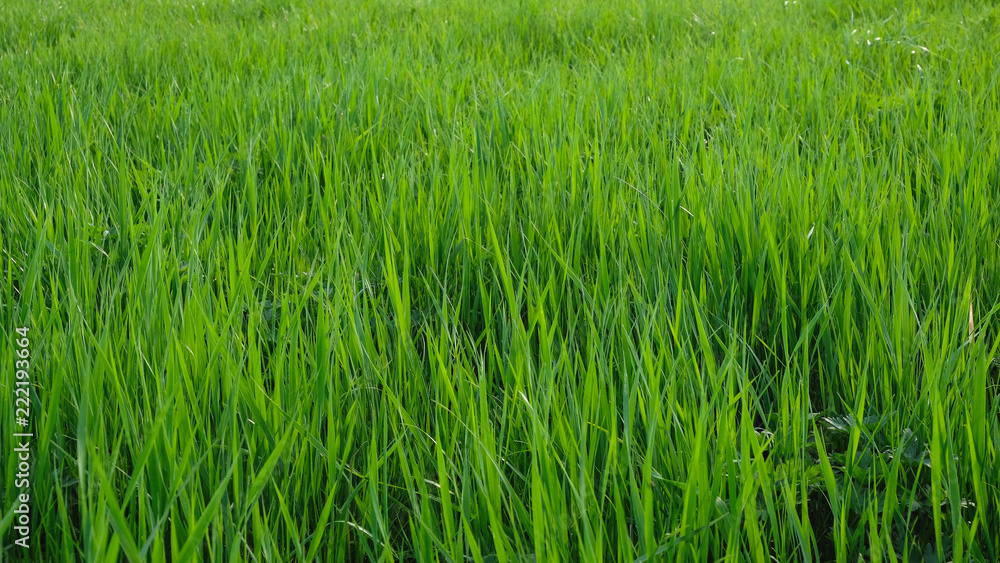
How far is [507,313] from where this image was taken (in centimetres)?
124

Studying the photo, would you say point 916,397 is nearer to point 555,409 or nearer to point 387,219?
point 555,409

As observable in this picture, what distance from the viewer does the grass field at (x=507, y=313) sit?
77cm

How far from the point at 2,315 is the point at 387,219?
2.07ft

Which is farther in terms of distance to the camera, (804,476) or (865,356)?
(865,356)

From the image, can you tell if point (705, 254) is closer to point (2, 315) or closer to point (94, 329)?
point (94, 329)

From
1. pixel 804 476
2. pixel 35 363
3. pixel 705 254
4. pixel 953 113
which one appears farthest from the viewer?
pixel 953 113

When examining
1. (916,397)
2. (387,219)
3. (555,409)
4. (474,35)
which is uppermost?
(474,35)

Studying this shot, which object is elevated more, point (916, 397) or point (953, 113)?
point (953, 113)

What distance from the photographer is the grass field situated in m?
0.77

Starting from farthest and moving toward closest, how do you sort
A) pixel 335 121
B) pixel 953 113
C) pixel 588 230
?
pixel 335 121 < pixel 953 113 < pixel 588 230

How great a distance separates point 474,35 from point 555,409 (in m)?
2.77

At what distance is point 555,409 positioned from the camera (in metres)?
0.83

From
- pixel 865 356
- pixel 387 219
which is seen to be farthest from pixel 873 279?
pixel 387 219

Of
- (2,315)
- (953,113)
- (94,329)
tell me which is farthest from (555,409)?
(953,113)
